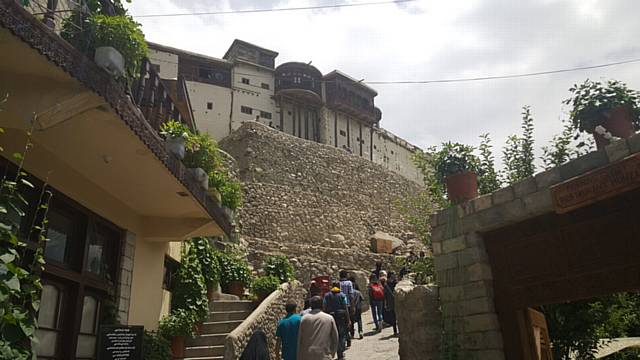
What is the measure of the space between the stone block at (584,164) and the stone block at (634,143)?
0.26m

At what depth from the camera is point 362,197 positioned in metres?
33.2

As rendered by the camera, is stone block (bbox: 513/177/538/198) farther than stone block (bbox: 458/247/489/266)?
No

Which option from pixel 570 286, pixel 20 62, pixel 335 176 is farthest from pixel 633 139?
pixel 335 176

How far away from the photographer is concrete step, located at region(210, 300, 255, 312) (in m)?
10.5

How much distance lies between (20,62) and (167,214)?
4194 millimetres

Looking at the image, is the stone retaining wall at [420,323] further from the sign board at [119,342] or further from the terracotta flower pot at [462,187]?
the sign board at [119,342]

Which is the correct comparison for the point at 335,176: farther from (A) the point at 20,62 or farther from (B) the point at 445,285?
(A) the point at 20,62

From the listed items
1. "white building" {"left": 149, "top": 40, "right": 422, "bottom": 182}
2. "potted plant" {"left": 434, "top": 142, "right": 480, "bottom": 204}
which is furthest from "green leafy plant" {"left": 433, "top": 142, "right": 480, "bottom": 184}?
"white building" {"left": 149, "top": 40, "right": 422, "bottom": 182}

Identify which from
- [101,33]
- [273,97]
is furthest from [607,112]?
[273,97]

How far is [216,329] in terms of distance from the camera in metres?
9.70

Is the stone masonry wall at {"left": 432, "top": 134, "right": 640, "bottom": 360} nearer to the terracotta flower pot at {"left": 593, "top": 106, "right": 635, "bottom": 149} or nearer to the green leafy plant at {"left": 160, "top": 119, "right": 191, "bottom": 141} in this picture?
the terracotta flower pot at {"left": 593, "top": 106, "right": 635, "bottom": 149}

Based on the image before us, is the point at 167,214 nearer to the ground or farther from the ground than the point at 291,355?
farther from the ground

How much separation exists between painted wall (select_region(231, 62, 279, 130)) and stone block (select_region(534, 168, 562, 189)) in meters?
31.3

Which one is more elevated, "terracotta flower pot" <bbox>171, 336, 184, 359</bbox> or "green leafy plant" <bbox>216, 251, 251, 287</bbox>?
"green leafy plant" <bbox>216, 251, 251, 287</bbox>
